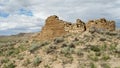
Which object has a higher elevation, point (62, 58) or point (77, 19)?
point (77, 19)

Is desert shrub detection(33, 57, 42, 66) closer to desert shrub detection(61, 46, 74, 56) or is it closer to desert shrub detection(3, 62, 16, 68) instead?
desert shrub detection(61, 46, 74, 56)

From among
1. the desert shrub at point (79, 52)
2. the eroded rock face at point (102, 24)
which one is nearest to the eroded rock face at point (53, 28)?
the eroded rock face at point (102, 24)

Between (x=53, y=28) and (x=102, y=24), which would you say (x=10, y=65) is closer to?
(x=53, y=28)

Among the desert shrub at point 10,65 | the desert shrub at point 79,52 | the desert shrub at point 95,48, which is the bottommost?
the desert shrub at point 10,65

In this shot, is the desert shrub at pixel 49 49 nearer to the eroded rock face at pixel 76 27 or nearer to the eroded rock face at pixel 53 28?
the eroded rock face at pixel 76 27

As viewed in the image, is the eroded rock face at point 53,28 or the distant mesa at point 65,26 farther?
the eroded rock face at point 53,28

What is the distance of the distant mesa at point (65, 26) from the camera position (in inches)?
1318

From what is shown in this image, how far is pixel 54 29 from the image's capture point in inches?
1407

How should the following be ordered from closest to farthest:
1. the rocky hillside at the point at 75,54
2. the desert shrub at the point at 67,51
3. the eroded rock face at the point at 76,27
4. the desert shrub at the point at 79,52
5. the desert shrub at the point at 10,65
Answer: the rocky hillside at the point at 75,54, the desert shrub at the point at 79,52, the desert shrub at the point at 67,51, the desert shrub at the point at 10,65, the eroded rock face at the point at 76,27

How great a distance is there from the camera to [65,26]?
35031 mm

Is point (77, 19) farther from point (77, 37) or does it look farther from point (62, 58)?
point (62, 58)

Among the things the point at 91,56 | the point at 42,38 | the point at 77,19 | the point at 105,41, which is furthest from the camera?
the point at 42,38

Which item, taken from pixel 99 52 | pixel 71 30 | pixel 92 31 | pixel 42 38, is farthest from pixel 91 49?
pixel 42 38

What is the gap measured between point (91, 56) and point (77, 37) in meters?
5.76
